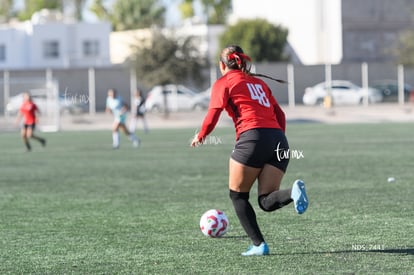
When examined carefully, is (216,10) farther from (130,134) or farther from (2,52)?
(130,134)

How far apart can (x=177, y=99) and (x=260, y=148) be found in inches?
1930

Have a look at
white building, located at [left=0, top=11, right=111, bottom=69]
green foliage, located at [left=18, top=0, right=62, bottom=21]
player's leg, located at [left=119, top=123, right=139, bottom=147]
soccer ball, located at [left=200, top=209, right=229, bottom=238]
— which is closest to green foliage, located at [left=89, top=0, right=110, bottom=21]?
green foliage, located at [left=18, top=0, right=62, bottom=21]

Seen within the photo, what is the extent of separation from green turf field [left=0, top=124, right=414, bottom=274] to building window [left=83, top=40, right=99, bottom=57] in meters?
55.2

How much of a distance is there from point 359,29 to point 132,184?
58.5 metres

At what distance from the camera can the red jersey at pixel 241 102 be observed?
8.71m

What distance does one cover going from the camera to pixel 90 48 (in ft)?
262

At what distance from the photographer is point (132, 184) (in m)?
17.8

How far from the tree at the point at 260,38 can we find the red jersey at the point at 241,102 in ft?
218

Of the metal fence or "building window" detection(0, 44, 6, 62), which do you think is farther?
"building window" detection(0, 44, 6, 62)

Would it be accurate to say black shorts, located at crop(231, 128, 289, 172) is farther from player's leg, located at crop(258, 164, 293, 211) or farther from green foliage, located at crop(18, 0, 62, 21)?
green foliage, located at crop(18, 0, 62, 21)

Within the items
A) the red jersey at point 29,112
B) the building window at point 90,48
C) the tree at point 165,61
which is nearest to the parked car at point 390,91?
the tree at point 165,61

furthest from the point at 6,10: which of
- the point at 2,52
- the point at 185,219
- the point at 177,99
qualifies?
the point at 185,219

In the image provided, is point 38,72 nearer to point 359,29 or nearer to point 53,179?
point 359,29

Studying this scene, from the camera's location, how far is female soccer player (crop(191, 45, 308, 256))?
8.77 meters
